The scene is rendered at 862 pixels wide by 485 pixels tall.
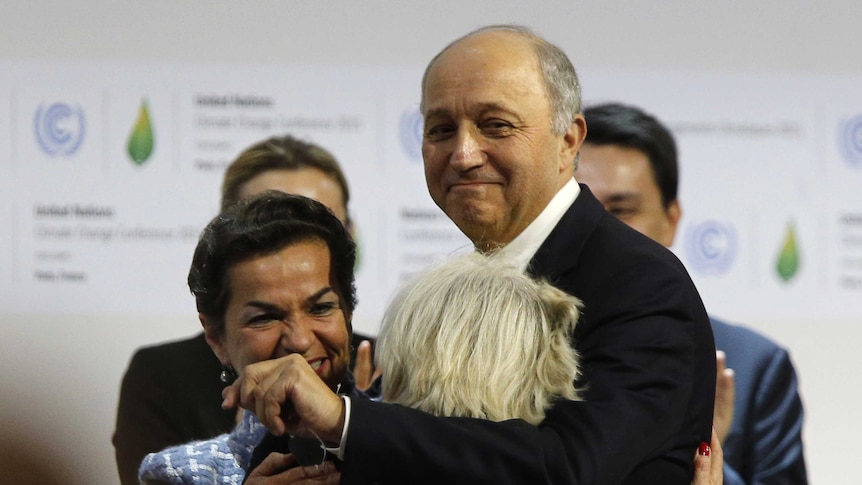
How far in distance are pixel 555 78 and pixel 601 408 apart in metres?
0.60

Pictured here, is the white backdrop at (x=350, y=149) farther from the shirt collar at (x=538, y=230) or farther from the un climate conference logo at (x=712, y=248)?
the shirt collar at (x=538, y=230)

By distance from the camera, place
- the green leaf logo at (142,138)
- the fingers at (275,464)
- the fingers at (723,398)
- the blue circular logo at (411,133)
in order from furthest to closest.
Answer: the blue circular logo at (411,133), the green leaf logo at (142,138), the fingers at (723,398), the fingers at (275,464)

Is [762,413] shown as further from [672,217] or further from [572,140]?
[572,140]

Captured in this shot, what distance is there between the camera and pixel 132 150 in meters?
3.49

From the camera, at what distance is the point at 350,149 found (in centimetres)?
358

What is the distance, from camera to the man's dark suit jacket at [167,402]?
10.4ft

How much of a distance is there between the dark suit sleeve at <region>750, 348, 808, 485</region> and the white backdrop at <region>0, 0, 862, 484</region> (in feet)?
0.56

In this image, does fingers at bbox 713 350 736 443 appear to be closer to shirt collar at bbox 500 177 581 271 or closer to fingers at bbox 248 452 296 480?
shirt collar at bbox 500 177 581 271

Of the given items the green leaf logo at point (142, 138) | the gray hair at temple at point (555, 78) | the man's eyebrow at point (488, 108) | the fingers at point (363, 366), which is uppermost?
the gray hair at temple at point (555, 78)

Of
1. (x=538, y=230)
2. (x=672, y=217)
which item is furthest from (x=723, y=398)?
(x=538, y=230)

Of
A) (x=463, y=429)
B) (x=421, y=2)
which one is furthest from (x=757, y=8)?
(x=463, y=429)

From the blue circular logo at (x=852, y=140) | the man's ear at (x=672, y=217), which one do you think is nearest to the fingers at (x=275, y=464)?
the man's ear at (x=672, y=217)

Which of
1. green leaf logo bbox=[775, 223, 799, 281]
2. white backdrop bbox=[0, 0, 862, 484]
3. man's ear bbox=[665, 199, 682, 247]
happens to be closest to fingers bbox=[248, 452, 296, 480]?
white backdrop bbox=[0, 0, 862, 484]

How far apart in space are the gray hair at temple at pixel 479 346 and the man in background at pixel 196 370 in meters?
1.63
